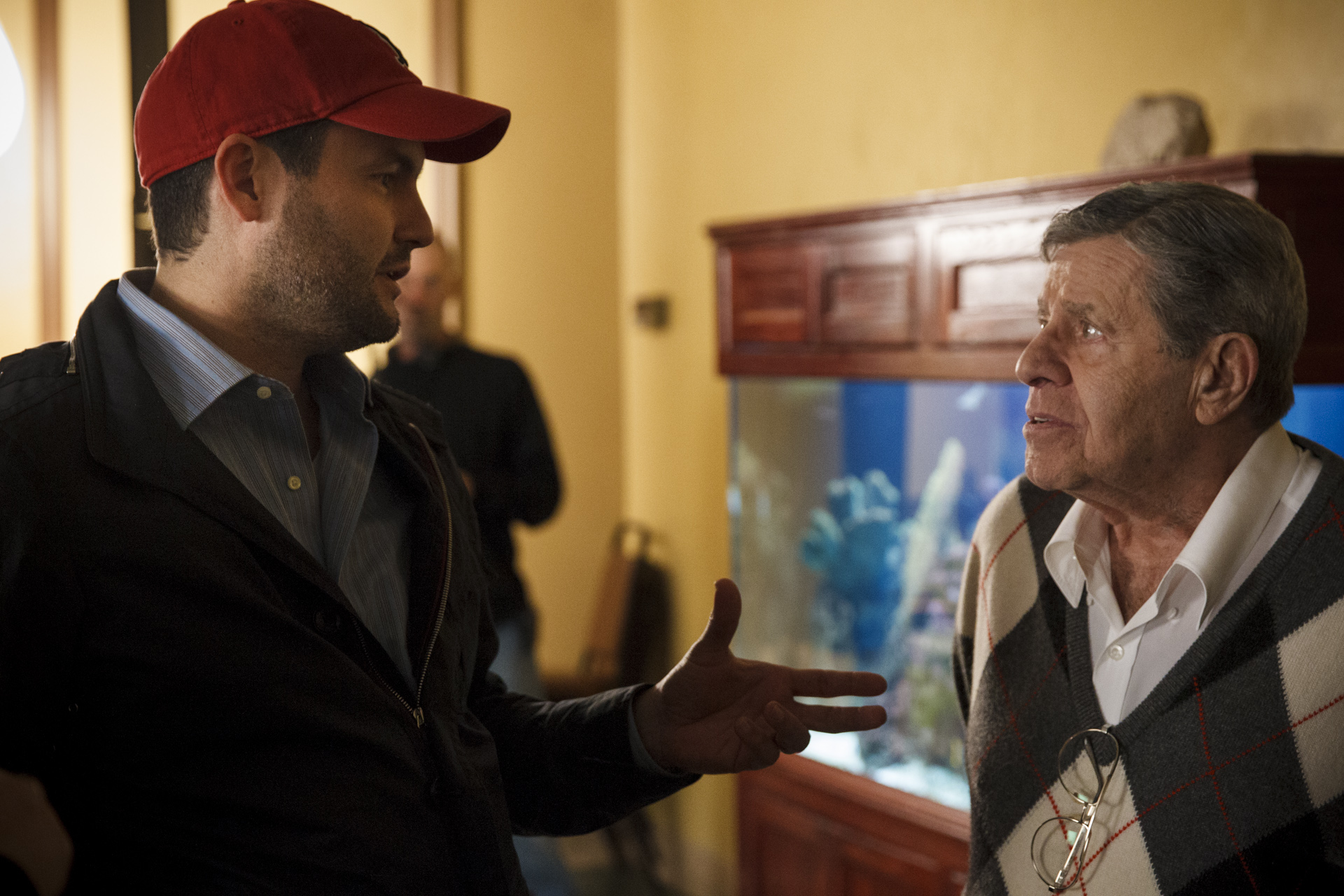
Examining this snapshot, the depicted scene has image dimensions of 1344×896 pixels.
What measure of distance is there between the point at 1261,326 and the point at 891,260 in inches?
51.4

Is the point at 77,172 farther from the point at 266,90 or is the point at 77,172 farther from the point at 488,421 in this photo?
the point at 266,90

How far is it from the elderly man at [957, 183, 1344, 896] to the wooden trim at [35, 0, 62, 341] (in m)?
1.67

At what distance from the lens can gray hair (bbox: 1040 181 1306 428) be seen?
46.3 inches

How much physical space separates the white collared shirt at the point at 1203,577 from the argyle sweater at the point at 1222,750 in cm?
2

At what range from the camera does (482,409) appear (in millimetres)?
2990

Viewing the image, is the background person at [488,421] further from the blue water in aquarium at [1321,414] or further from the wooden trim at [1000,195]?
the blue water in aquarium at [1321,414]

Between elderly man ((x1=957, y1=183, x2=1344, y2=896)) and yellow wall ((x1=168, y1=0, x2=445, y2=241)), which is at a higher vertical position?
yellow wall ((x1=168, y1=0, x2=445, y2=241))

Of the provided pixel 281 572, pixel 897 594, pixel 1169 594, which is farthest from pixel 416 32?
pixel 1169 594

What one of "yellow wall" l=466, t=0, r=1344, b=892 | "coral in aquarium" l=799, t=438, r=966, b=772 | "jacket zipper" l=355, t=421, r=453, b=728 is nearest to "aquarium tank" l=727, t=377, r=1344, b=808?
"coral in aquarium" l=799, t=438, r=966, b=772

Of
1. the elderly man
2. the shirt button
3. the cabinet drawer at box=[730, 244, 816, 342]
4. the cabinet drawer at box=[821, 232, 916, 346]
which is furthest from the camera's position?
the cabinet drawer at box=[730, 244, 816, 342]

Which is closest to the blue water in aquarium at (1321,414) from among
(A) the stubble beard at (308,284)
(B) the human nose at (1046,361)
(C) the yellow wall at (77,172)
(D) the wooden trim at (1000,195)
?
(D) the wooden trim at (1000,195)

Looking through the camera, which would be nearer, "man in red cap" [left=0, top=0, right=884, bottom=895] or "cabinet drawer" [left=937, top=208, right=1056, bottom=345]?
"man in red cap" [left=0, top=0, right=884, bottom=895]

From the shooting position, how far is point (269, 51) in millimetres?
1066

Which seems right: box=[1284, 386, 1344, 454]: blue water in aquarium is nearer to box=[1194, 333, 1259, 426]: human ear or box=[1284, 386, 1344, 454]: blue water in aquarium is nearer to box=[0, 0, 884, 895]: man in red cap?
box=[1194, 333, 1259, 426]: human ear
